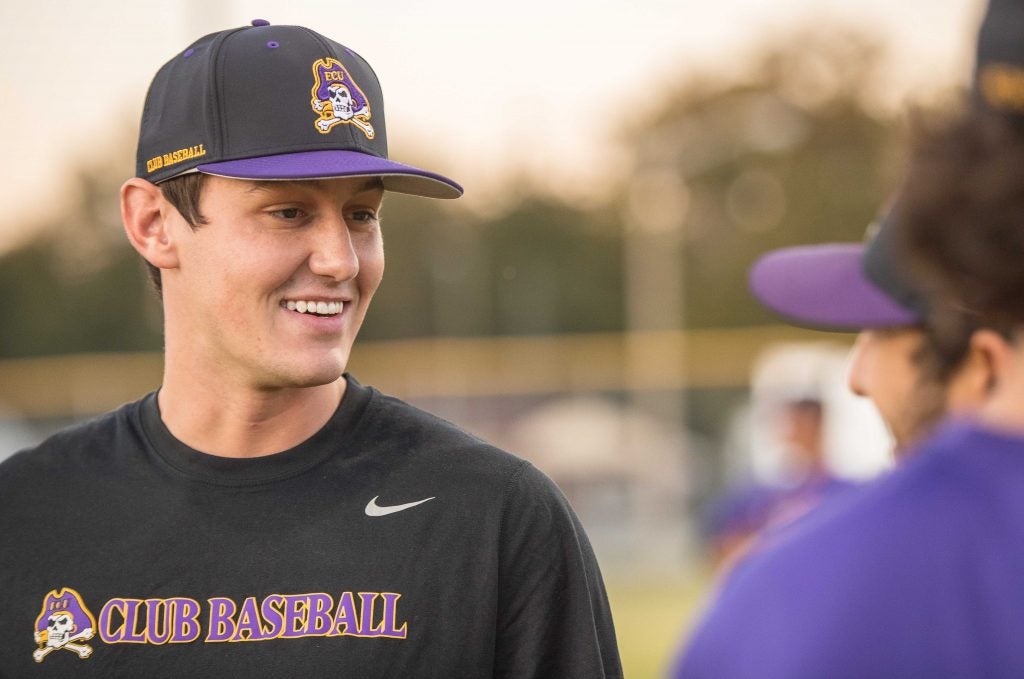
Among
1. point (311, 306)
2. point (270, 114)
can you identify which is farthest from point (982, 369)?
point (270, 114)

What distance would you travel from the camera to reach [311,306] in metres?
2.65

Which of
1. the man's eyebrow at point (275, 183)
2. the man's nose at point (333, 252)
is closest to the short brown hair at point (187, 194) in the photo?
the man's eyebrow at point (275, 183)

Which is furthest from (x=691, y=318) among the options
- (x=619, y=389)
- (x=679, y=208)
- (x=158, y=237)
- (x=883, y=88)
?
(x=158, y=237)

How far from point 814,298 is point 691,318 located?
30.4 metres

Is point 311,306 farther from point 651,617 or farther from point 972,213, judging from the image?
point 651,617

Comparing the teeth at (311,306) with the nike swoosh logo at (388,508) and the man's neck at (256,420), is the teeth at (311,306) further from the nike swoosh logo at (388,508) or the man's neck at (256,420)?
the nike swoosh logo at (388,508)

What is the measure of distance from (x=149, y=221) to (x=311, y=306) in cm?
46

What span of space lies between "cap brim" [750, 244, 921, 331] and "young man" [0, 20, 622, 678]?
61 cm

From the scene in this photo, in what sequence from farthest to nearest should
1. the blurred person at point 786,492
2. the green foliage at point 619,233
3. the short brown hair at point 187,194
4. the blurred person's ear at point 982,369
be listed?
the green foliage at point 619,233, the blurred person at point 786,492, the short brown hair at point 187,194, the blurred person's ear at point 982,369

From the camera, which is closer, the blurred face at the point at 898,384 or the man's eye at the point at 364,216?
the blurred face at the point at 898,384

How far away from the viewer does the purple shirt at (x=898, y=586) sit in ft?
4.01

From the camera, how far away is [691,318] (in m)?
32.3

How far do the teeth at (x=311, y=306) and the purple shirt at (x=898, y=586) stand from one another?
1.47 metres

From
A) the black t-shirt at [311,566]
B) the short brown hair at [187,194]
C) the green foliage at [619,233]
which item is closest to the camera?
the black t-shirt at [311,566]
